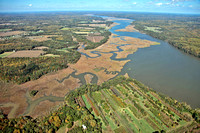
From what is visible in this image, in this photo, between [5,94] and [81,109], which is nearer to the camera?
[81,109]

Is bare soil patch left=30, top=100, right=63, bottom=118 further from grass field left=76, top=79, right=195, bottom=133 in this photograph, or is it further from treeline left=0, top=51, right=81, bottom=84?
treeline left=0, top=51, right=81, bottom=84

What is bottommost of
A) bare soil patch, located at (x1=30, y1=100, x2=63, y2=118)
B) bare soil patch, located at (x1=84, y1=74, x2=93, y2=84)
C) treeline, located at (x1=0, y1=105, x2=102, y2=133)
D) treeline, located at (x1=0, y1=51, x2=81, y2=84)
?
bare soil patch, located at (x1=30, y1=100, x2=63, y2=118)

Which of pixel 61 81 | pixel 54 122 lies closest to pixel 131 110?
pixel 54 122

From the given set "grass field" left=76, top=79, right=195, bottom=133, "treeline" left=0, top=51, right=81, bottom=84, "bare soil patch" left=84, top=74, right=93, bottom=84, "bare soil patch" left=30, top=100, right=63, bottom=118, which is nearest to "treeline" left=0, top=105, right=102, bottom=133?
"bare soil patch" left=30, top=100, right=63, bottom=118

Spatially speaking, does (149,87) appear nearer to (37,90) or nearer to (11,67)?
(37,90)

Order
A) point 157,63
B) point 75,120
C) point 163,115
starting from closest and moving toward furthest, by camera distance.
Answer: point 75,120 → point 163,115 → point 157,63

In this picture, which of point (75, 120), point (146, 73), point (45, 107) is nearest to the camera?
point (75, 120)

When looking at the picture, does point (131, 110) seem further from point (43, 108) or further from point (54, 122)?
point (43, 108)

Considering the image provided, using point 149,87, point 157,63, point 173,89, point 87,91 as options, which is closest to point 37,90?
point 87,91
